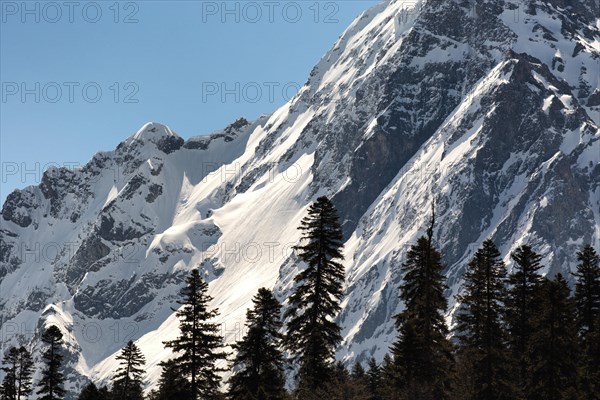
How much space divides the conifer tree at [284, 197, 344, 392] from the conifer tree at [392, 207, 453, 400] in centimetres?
405

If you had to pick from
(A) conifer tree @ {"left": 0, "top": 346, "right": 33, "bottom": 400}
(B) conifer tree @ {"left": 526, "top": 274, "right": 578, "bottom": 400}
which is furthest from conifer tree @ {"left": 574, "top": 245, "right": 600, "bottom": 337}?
(A) conifer tree @ {"left": 0, "top": 346, "right": 33, "bottom": 400}

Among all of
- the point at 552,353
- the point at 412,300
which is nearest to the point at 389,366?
the point at 412,300

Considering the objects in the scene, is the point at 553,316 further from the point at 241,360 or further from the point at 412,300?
the point at 241,360

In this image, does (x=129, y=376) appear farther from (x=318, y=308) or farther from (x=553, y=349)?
(x=553, y=349)

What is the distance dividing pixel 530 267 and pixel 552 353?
22.2ft

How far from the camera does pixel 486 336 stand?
6650 cm

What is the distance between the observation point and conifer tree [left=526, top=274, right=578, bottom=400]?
212 feet

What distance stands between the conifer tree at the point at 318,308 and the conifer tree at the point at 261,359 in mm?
1422

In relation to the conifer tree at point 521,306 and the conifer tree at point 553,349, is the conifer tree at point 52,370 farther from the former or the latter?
the conifer tree at point 553,349

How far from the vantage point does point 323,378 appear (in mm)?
62594

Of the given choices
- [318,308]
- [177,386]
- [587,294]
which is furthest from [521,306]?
[177,386]

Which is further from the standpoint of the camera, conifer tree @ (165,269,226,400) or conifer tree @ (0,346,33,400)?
conifer tree @ (0,346,33,400)

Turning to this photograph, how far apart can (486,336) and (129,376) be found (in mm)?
26221

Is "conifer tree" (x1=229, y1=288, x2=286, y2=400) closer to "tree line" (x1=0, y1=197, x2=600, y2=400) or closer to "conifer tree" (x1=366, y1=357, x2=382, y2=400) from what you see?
"tree line" (x1=0, y1=197, x2=600, y2=400)
